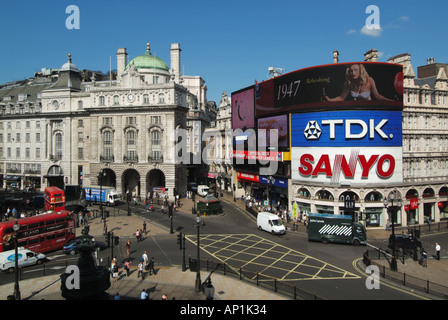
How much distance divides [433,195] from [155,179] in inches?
1849

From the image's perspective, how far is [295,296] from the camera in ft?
63.3

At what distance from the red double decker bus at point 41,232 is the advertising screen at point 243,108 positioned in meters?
35.0

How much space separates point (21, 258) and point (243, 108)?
44.1 metres

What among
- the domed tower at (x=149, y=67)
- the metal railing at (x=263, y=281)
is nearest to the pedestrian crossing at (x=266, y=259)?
the metal railing at (x=263, y=281)

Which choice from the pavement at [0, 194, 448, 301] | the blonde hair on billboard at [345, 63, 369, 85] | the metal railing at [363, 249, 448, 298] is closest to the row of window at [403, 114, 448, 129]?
the blonde hair on billboard at [345, 63, 369, 85]

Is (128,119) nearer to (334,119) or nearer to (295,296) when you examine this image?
(334,119)

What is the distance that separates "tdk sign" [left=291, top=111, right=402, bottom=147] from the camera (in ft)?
134

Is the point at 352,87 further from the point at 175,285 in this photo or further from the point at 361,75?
the point at 175,285

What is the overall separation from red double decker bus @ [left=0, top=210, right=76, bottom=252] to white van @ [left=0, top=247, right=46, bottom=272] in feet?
5.28

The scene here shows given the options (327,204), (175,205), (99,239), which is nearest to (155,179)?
(175,205)
